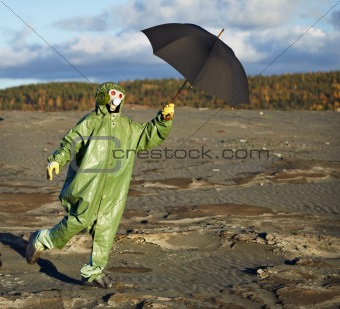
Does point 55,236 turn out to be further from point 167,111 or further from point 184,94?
point 184,94

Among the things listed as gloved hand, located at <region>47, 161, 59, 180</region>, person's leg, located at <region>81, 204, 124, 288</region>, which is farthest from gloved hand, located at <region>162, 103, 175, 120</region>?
gloved hand, located at <region>47, 161, 59, 180</region>

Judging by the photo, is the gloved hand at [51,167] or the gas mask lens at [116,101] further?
the gas mask lens at [116,101]

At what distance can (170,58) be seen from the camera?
706 cm

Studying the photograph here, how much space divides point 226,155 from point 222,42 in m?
11.7

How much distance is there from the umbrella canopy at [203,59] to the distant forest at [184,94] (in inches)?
1300

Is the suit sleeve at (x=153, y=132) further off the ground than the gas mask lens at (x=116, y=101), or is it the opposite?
the gas mask lens at (x=116, y=101)

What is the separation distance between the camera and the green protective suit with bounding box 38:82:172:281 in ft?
21.0

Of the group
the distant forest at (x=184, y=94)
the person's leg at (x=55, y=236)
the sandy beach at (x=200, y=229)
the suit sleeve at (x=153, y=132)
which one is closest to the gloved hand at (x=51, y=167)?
the person's leg at (x=55, y=236)

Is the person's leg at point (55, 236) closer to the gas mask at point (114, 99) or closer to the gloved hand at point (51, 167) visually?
the gloved hand at point (51, 167)

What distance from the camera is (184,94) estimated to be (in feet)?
157

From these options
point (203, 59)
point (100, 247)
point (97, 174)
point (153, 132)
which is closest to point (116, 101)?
point (153, 132)

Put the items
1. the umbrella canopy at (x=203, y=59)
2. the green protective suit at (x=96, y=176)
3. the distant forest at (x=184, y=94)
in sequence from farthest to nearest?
1. the distant forest at (x=184, y=94)
2. the umbrella canopy at (x=203, y=59)
3. the green protective suit at (x=96, y=176)

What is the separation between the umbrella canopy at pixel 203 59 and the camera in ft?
22.8

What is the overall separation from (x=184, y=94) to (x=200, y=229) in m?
38.7
